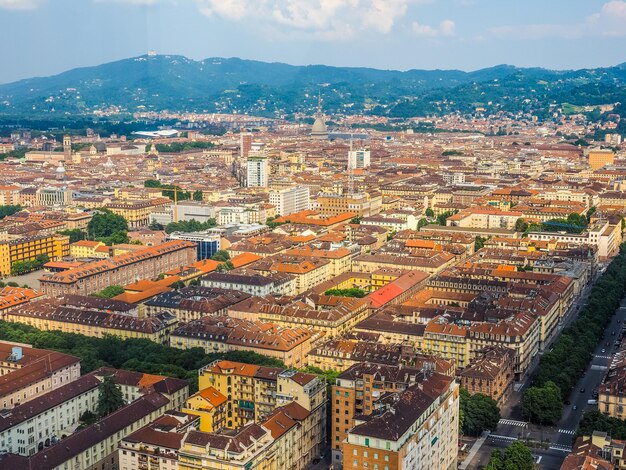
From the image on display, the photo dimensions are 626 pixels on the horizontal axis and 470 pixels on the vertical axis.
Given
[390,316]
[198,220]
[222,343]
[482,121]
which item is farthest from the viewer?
[482,121]

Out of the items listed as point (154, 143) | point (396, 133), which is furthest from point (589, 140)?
point (154, 143)

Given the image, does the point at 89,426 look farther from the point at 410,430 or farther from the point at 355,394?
the point at 410,430

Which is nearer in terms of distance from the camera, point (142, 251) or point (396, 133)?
point (142, 251)

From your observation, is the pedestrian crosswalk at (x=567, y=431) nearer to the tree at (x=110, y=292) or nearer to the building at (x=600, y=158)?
the tree at (x=110, y=292)

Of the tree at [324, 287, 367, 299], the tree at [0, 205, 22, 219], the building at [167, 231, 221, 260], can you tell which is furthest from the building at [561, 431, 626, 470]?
the tree at [0, 205, 22, 219]

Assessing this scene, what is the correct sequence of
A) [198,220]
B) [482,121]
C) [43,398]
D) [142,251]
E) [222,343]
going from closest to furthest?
[43,398] → [222,343] → [142,251] → [198,220] → [482,121]

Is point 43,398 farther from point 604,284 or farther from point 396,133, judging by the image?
point 396,133

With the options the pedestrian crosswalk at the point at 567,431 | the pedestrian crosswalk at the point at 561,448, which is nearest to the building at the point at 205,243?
the pedestrian crosswalk at the point at 567,431
